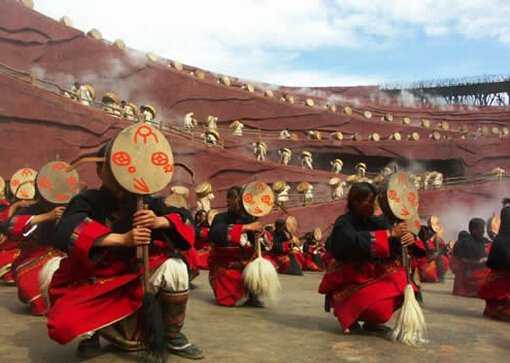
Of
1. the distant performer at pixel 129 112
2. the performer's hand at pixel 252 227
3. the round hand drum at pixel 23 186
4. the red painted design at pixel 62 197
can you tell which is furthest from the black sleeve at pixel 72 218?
the distant performer at pixel 129 112

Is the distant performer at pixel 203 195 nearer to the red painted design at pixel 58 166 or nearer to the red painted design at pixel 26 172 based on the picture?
the red painted design at pixel 26 172

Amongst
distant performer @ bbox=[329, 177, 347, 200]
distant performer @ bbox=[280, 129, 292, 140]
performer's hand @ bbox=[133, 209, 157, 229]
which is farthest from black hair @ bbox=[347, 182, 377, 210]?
distant performer @ bbox=[280, 129, 292, 140]

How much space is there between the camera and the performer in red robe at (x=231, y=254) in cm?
729

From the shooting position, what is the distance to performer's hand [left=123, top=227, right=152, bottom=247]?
12.7ft

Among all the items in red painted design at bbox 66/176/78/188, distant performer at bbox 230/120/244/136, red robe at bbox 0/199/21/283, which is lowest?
red robe at bbox 0/199/21/283

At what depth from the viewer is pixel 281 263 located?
44.5 ft

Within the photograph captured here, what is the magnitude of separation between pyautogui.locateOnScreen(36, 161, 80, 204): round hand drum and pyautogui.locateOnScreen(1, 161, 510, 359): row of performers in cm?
17

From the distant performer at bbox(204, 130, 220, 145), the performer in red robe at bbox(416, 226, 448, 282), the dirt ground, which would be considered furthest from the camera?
the distant performer at bbox(204, 130, 220, 145)

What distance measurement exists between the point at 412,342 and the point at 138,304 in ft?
7.75

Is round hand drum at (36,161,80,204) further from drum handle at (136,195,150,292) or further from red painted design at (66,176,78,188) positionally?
drum handle at (136,195,150,292)

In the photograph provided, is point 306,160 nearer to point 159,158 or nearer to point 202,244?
point 202,244

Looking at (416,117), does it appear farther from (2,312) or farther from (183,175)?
(2,312)

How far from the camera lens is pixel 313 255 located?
16609 mm

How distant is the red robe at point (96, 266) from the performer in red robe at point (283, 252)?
358 inches
